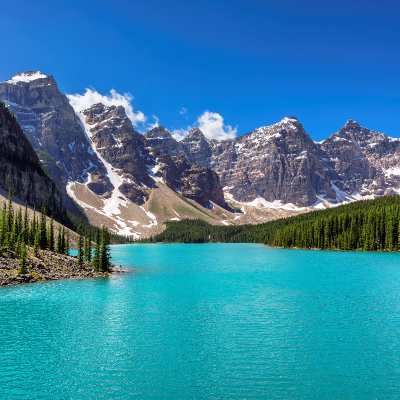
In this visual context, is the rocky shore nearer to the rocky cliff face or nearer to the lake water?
the lake water

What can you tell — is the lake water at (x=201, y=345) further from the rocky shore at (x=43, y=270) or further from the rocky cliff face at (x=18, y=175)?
the rocky cliff face at (x=18, y=175)

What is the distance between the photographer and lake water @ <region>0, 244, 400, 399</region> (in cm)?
1889

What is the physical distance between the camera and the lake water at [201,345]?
1889cm

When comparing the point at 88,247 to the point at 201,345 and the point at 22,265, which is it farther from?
the point at 201,345

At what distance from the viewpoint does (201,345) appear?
85.2 ft

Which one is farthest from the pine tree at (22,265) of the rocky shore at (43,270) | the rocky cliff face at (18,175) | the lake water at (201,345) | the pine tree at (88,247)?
the rocky cliff face at (18,175)

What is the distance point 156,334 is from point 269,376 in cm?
1196

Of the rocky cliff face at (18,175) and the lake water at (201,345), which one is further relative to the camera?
the rocky cliff face at (18,175)

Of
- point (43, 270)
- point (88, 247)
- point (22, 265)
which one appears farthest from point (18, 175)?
point (22, 265)

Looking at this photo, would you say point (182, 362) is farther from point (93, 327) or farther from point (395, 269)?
point (395, 269)

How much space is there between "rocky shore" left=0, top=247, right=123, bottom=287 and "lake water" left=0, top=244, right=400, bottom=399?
25.1 feet

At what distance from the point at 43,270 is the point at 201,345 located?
48.1 meters

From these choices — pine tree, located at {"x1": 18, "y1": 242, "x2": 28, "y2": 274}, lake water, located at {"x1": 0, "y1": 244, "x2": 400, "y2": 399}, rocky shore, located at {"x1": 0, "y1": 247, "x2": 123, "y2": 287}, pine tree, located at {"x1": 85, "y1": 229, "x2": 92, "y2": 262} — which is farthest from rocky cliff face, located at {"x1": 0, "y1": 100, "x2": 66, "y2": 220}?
lake water, located at {"x1": 0, "y1": 244, "x2": 400, "y2": 399}

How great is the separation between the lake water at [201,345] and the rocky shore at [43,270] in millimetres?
7639
